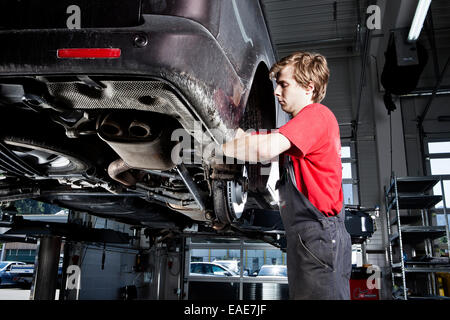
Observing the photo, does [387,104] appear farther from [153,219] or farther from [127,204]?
[127,204]

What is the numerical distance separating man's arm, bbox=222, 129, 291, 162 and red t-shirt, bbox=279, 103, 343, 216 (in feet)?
0.14

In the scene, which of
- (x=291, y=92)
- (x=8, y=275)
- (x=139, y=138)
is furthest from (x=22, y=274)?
(x=291, y=92)

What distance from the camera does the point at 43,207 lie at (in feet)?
34.5

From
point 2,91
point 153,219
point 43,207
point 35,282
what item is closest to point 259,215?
point 153,219

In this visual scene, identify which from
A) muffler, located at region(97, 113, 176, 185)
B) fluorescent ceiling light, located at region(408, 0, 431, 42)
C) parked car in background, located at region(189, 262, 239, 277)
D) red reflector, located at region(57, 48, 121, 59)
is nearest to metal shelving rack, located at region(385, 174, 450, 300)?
fluorescent ceiling light, located at region(408, 0, 431, 42)

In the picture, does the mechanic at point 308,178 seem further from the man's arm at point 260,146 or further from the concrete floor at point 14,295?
the concrete floor at point 14,295

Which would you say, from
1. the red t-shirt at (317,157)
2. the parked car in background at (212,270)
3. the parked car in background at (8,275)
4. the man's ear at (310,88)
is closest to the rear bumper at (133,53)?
the red t-shirt at (317,157)

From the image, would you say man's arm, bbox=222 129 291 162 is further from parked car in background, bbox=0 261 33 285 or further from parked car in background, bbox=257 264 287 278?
parked car in background, bbox=0 261 33 285

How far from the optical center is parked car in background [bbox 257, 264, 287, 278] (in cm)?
790

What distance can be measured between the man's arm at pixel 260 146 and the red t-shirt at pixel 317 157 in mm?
42

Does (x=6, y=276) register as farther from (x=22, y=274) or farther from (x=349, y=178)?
(x=349, y=178)

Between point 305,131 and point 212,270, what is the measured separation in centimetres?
760

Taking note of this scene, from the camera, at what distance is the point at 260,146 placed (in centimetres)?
108

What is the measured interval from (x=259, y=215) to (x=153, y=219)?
1185mm
